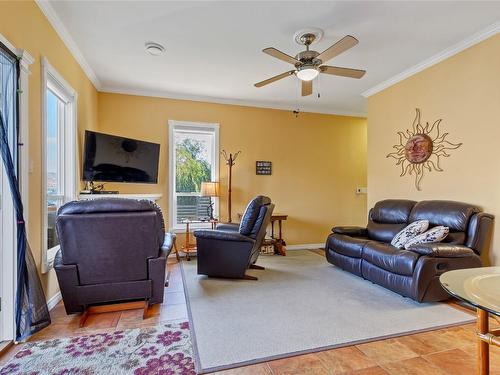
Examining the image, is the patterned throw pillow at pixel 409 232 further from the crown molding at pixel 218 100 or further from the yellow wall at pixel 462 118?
the crown molding at pixel 218 100

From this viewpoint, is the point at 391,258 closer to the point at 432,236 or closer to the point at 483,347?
the point at 432,236

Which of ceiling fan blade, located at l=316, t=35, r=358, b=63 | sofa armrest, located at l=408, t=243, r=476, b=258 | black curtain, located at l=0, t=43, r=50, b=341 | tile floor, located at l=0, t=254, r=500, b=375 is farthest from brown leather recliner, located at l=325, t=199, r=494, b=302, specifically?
black curtain, located at l=0, t=43, r=50, b=341

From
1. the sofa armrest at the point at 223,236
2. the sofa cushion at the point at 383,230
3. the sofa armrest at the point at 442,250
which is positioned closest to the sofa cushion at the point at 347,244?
the sofa cushion at the point at 383,230

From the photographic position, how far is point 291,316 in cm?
246

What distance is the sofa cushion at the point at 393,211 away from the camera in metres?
3.66

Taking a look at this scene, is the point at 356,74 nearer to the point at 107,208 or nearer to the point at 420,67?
the point at 420,67

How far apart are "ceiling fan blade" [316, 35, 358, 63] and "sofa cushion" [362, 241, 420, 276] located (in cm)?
200

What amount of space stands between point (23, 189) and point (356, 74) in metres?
3.13

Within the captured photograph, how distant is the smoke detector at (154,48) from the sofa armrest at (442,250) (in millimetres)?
3429

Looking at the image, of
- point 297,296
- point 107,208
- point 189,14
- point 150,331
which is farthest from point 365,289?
point 189,14

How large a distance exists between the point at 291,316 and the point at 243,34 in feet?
9.12

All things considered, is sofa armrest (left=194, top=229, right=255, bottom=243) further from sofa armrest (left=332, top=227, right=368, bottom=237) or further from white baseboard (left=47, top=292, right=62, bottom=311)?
white baseboard (left=47, top=292, right=62, bottom=311)

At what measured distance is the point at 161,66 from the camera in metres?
3.71

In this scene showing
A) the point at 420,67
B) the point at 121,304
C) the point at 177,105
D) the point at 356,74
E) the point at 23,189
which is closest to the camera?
the point at 23,189
